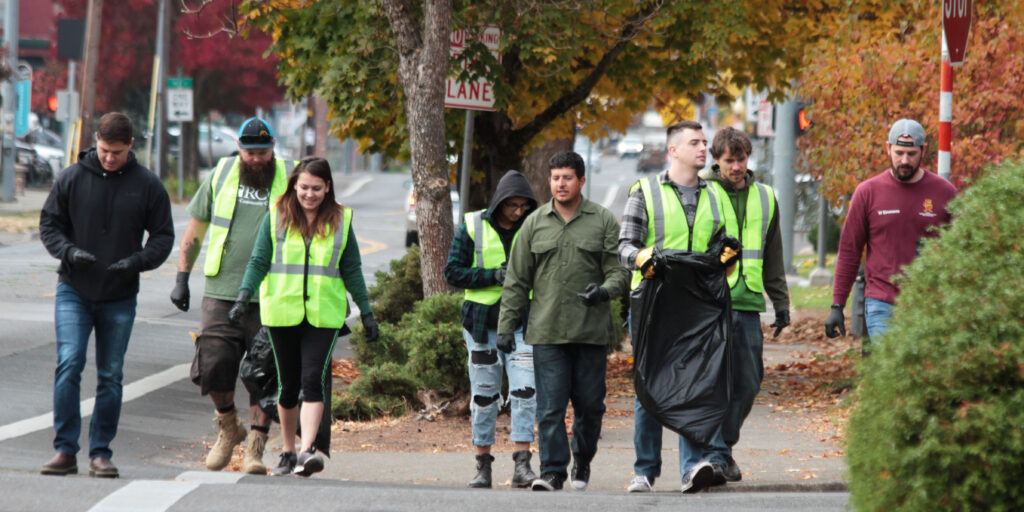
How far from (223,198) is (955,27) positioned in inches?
189

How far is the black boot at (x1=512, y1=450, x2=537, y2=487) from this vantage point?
7125 mm

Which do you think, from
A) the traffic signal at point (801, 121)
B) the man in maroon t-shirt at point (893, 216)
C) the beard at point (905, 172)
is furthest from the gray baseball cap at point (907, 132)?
the traffic signal at point (801, 121)

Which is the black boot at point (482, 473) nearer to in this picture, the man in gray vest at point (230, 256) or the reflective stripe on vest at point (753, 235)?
the man in gray vest at point (230, 256)

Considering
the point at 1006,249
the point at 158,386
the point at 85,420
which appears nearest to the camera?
the point at 1006,249

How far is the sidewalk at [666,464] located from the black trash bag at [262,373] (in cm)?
56

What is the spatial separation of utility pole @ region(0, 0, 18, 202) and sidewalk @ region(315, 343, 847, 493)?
25.3 meters

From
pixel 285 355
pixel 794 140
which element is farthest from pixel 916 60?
pixel 794 140

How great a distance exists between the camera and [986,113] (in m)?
11.0

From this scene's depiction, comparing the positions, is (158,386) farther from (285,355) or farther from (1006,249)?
(1006,249)

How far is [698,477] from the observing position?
6.63m

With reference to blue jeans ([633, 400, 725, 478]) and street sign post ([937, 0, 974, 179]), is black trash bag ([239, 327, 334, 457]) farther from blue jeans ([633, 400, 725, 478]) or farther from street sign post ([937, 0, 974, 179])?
street sign post ([937, 0, 974, 179])

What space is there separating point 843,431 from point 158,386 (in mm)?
7465

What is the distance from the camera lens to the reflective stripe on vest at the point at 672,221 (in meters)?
6.85

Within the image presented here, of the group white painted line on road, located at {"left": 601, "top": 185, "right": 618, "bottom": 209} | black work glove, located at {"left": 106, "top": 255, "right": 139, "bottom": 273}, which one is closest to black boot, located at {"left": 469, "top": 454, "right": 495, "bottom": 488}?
black work glove, located at {"left": 106, "top": 255, "right": 139, "bottom": 273}
